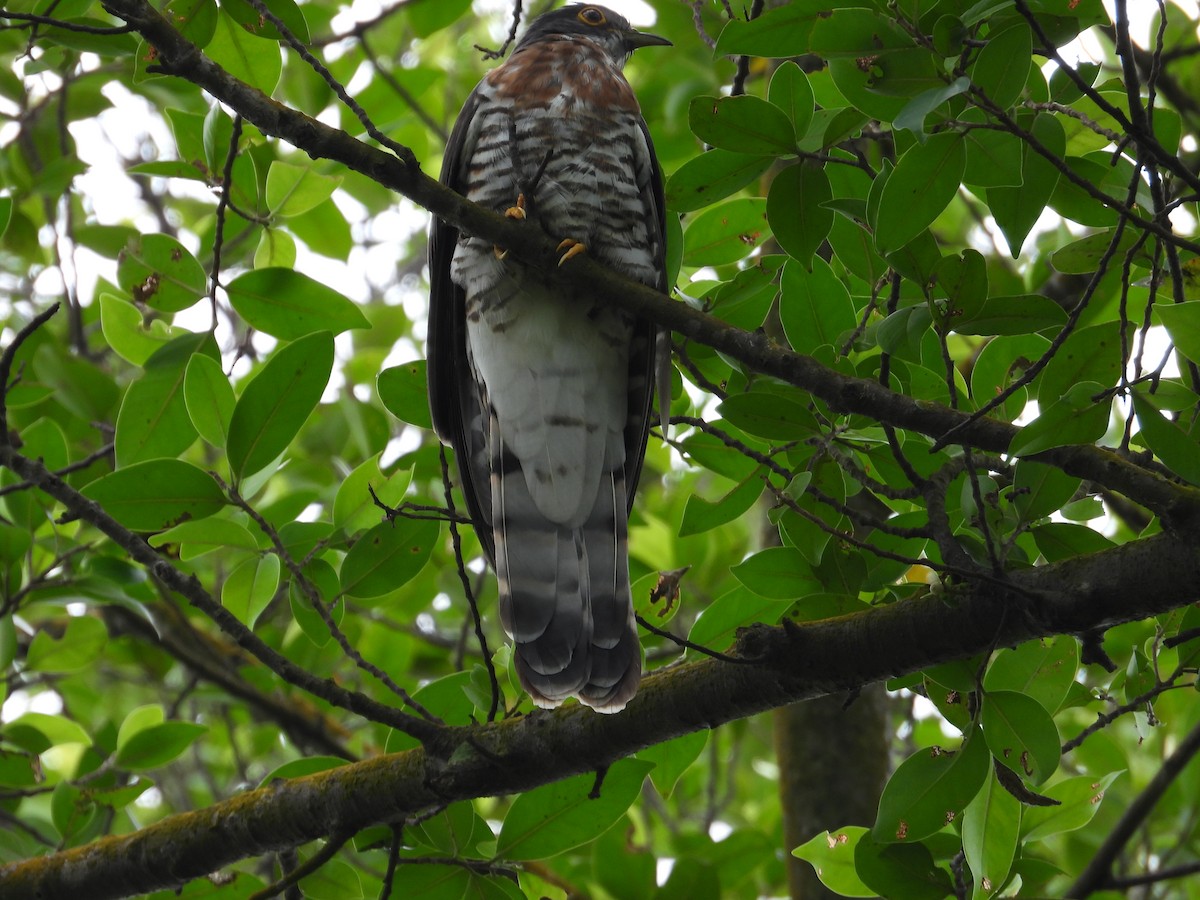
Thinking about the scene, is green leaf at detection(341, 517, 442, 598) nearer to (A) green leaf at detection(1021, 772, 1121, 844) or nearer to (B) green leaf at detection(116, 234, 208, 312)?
(B) green leaf at detection(116, 234, 208, 312)

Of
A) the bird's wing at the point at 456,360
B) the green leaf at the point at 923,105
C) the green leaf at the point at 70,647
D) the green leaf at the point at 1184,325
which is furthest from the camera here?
the green leaf at the point at 70,647

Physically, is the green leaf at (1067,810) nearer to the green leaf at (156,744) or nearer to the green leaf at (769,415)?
the green leaf at (769,415)

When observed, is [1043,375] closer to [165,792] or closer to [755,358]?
[755,358]

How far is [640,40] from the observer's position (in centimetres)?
409

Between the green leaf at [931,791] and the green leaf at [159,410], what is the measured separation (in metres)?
1.73

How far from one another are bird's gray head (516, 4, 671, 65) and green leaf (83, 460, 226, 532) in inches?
85.0

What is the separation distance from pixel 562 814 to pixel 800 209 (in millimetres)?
1318

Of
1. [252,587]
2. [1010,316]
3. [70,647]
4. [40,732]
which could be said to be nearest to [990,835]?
[1010,316]

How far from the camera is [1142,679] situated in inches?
87.0

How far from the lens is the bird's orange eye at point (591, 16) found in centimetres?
410

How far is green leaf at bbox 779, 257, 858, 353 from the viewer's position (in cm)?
227

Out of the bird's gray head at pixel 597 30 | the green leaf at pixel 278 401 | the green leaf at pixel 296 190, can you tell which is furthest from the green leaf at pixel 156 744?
the bird's gray head at pixel 597 30

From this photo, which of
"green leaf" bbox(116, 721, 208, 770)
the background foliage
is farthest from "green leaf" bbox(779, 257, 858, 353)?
"green leaf" bbox(116, 721, 208, 770)

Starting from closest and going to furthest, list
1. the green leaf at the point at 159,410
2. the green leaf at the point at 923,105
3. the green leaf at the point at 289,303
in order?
1. the green leaf at the point at 923,105
2. the green leaf at the point at 159,410
3. the green leaf at the point at 289,303
